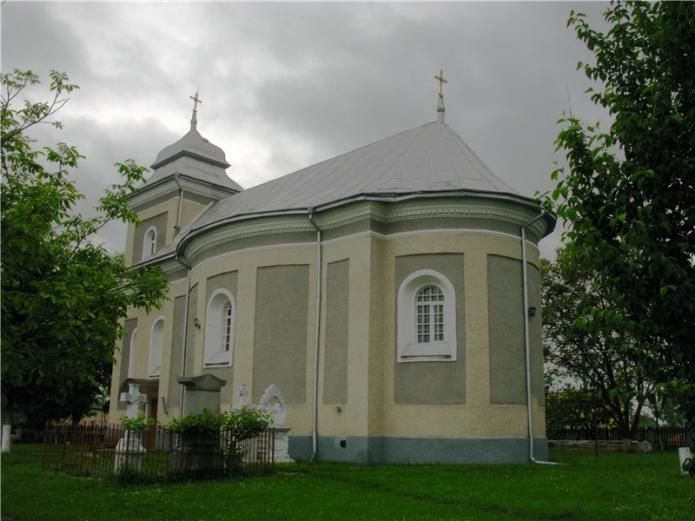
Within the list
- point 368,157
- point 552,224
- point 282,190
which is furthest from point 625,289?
point 282,190

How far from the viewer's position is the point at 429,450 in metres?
16.9

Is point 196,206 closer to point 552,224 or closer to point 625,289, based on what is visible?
point 552,224

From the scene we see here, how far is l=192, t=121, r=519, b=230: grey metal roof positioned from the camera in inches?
750

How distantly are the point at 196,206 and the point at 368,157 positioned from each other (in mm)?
10626

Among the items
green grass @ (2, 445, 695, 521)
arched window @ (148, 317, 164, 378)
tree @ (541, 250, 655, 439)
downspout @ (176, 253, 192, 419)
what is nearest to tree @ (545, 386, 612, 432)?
tree @ (541, 250, 655, 439)

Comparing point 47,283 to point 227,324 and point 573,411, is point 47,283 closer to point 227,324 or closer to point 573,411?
point 227,324

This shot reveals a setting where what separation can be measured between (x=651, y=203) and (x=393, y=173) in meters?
14.7

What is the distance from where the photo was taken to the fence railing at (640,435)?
29188mm

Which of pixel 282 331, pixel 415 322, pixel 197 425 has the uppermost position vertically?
pixel 415 322

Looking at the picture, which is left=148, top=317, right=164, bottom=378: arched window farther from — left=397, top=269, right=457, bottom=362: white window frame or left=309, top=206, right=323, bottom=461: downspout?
left=397, top=269, right=457, bottom=362: white window frame

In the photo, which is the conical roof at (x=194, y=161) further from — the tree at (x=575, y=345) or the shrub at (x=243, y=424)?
the shrub at (x=243, y=424)

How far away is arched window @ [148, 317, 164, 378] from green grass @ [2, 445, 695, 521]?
11944 millimetres

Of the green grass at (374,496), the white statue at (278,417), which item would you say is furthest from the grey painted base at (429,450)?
the white statue at (278,417)

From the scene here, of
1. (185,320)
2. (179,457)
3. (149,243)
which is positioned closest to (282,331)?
(185,320)
